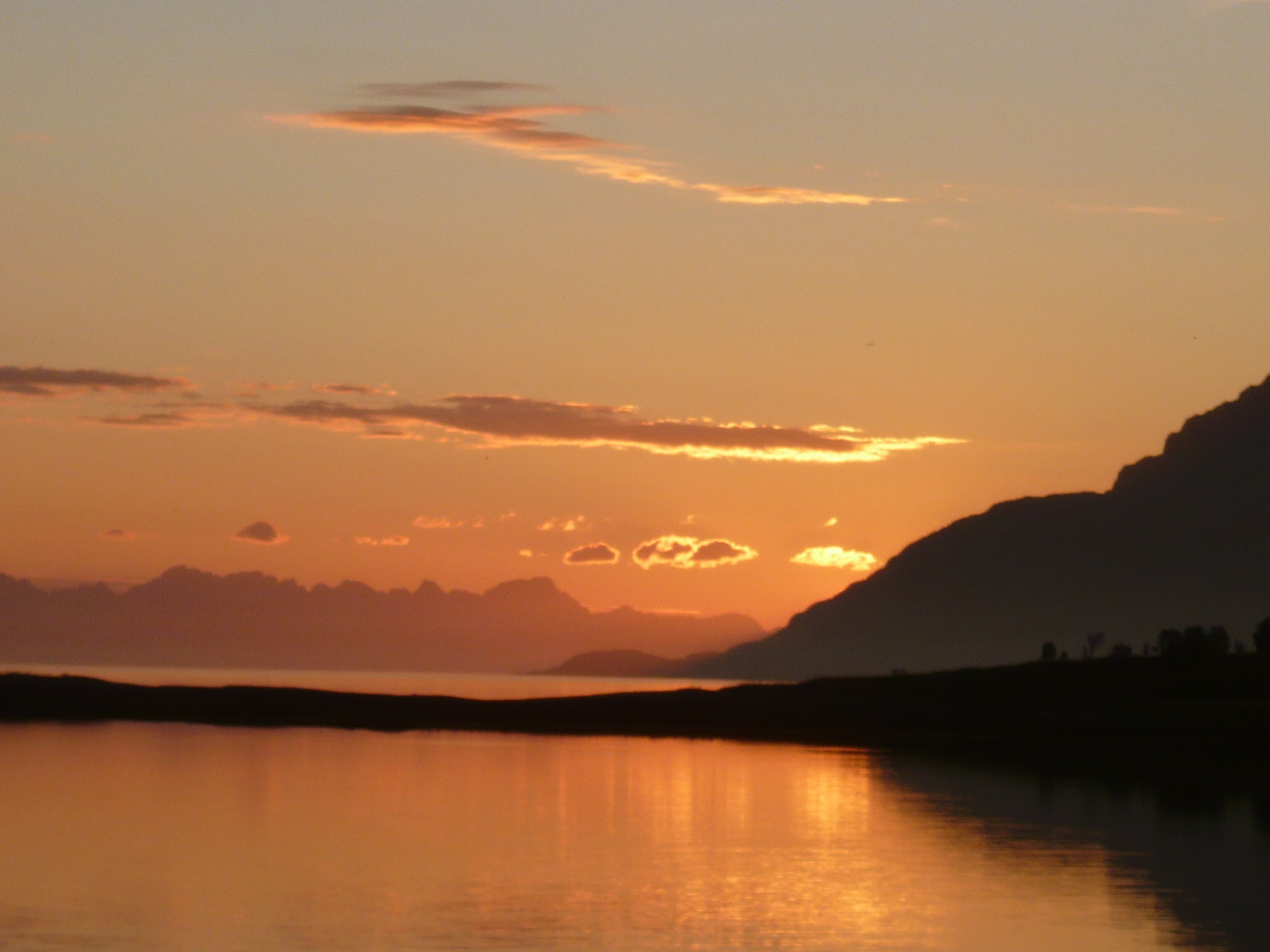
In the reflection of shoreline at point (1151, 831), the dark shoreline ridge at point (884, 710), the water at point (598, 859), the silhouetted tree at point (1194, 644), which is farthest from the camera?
the silhouetted tree at point (1194, 644)

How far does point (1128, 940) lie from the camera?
2803 centimetres

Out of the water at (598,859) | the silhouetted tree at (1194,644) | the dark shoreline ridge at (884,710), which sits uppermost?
the silhouetted tree at (1194,644)

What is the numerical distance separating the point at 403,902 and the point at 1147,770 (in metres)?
40.6

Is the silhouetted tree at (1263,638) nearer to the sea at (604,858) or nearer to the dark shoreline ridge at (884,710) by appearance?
the dark shoreline ridge at (884,710)

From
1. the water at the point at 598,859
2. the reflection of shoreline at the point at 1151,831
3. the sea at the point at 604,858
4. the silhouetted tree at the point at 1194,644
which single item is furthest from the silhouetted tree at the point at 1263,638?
the water at the point at 598,859

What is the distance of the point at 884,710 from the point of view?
88.9 metres

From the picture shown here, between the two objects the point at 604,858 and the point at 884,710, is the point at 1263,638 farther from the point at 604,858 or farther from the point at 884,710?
the point at 604,858

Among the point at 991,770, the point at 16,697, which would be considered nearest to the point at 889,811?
the point at 991,770

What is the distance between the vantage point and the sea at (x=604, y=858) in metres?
27.7

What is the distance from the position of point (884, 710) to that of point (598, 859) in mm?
54636

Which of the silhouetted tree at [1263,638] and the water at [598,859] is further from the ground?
the silhouetted tree at [1263,638]

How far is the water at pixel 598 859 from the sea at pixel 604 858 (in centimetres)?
11

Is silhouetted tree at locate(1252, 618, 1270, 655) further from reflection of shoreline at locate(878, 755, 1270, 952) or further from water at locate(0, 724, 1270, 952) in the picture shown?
water at locate(0, 724, 1270, 952)

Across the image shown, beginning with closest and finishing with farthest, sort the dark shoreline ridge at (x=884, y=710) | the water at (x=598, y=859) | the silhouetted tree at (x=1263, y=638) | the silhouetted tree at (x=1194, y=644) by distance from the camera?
the water at (x=598, y=859) → the dark shoreline ridge at (x=884, y=710) → the silhouetted tree at (x=1194, y=644) → the silhouetted tree at (x=1263, y=638)
